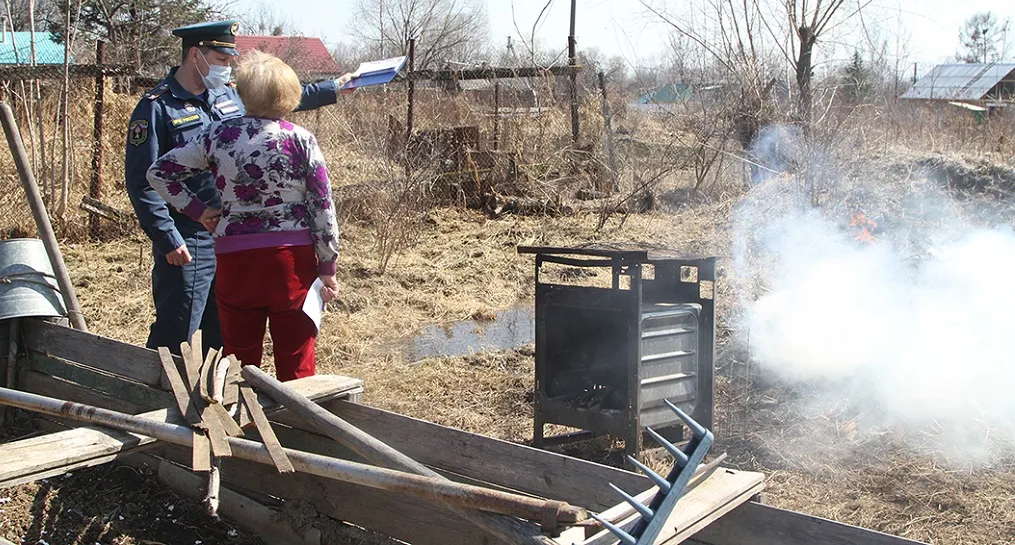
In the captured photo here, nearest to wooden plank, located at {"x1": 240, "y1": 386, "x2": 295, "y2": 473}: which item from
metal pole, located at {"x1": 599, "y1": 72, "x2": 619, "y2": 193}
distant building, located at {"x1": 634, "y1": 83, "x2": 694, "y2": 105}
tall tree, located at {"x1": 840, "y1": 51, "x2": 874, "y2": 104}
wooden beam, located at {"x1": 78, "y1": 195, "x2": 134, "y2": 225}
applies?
wooden beam, located at {"x1": 78, "y1": 195, "x2": 134, "y2": 225}

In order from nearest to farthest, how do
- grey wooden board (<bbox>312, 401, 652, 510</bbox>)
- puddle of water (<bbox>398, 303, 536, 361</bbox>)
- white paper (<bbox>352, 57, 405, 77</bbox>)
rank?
grey wooden board (<bbox>312, 401, 652, 510</bbox>)
white paper (<bbox>352, 57, 405, 77</bbox>)
puddle of water (<bbox>398, 303, 536, 361</bbox>)

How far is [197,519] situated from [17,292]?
1.72 meters

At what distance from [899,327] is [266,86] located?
433 cm

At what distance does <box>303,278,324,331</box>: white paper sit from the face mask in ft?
4.17

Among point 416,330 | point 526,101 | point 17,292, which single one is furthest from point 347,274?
point 526,101

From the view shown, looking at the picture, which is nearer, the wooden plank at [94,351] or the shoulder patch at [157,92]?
the wooden plank at [94,351]

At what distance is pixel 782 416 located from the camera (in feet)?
17.2

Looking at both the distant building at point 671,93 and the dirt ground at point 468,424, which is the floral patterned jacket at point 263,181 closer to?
the dirt ground at point 468,424

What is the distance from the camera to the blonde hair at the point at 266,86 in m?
3.66

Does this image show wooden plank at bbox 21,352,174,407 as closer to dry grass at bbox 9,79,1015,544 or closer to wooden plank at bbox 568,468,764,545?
dry grass at bbox 9,79,1015,544

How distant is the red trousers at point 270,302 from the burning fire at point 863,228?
524 centimetres

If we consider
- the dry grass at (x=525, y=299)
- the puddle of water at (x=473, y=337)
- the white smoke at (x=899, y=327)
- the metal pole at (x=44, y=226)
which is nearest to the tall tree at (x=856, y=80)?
the dry grass at (x=525, y=299)

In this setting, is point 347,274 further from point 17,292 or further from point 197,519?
point 197,519

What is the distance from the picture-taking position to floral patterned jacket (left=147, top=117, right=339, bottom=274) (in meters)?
3.72
